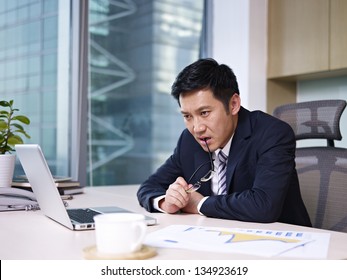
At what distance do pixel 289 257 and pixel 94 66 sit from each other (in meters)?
2.40

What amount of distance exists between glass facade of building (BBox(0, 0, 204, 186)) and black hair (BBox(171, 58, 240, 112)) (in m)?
1.42

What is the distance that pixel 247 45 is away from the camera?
3.33 metres

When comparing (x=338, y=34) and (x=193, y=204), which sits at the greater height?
(x=338, y=34)

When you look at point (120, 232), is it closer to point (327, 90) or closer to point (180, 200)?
point (180, 200)

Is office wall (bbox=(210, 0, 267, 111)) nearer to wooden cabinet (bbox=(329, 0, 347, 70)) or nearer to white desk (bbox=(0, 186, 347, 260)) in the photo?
wooden cabinet (bbox=(329, 0, 347, 70))

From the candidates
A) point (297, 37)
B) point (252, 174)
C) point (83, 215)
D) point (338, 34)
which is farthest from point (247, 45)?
point (83, 215)

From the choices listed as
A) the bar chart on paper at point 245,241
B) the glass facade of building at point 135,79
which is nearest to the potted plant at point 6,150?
the bar chart on paper at point 245,241

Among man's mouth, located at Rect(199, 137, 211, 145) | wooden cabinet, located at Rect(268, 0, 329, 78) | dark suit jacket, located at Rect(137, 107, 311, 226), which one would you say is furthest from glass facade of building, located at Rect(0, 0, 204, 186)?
man's mouth, located at Rect(199, 137, 211, 145)

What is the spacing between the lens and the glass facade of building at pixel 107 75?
285cm

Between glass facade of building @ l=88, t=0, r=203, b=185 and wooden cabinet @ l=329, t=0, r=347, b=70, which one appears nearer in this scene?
wooden cabinet @ l=329, t=0, r=347, b=70

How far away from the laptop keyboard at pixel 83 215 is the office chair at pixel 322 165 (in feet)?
3.19

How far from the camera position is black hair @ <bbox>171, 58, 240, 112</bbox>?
167 centimetres

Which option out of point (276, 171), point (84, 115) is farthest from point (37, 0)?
point (276, 171)

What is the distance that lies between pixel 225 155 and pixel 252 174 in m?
0.14
